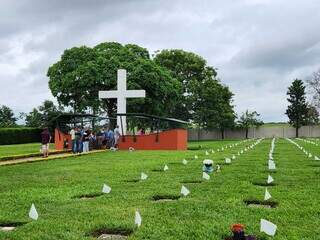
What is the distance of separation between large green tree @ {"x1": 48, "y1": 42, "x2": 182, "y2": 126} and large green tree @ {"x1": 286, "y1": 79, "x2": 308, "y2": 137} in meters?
46.7

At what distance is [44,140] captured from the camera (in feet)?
81.8

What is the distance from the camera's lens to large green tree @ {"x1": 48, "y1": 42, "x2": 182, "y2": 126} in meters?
44.0

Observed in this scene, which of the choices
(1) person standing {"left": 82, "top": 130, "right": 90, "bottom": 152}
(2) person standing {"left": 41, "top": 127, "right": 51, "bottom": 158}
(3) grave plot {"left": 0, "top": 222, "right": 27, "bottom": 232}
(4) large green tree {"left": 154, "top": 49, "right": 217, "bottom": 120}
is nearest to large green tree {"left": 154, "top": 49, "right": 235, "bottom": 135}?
(4) large green tree {"left": 154, "top": 49, "right": 217, "bottom": 120}

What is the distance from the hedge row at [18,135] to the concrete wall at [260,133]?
1000 inches

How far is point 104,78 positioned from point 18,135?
1324 cm

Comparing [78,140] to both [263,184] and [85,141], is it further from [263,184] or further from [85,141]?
[263,184]

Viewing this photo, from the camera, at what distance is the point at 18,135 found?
5225cm

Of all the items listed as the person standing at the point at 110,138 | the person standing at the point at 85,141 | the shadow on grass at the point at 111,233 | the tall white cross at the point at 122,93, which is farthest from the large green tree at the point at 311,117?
the shadow on grass at the point at 111,233

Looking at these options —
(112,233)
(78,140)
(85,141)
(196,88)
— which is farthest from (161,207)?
(196,88)

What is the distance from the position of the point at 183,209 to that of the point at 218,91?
55.7m

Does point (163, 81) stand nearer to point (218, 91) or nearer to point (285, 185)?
point (218, 91)

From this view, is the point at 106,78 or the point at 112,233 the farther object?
the point at 106,78

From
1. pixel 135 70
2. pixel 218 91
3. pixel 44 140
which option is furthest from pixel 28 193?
pixel 218 91

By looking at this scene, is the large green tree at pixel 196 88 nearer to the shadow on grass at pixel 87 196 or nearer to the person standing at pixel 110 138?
the person standing at pixel 110 138
